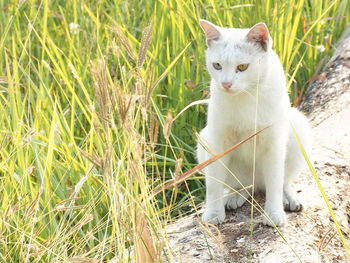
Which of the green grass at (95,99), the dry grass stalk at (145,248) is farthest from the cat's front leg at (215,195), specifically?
the dry grass stalk at (145,248)

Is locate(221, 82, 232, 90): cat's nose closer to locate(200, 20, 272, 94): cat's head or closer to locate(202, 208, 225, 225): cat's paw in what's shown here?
locate(200, 20, 272, 94): cat's head

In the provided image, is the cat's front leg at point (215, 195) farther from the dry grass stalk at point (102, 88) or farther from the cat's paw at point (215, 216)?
the dry grass stalk at point (102, 88)

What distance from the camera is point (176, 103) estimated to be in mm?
3152

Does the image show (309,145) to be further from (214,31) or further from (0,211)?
(0,211)

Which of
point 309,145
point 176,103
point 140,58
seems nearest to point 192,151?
point 176,103

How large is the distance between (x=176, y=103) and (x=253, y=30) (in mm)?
875

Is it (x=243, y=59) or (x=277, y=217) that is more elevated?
(x=243, y=59)

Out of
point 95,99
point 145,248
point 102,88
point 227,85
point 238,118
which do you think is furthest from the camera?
→ point 95,99

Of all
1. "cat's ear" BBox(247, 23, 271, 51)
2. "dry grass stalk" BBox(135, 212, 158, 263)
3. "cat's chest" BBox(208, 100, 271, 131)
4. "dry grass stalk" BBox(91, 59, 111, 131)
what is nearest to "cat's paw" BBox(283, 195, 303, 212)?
"cat's chest" BBox(208, 100, 271, 131)

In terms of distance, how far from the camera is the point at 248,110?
239cm

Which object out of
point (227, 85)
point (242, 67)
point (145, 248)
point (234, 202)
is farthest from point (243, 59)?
point (145, 248)

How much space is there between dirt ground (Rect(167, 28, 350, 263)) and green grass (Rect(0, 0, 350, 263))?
0.39 feet

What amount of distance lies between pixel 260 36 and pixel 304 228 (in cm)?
68

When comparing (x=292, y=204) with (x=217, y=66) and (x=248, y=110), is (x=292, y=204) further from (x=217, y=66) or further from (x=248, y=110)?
(x=217, y=66)
